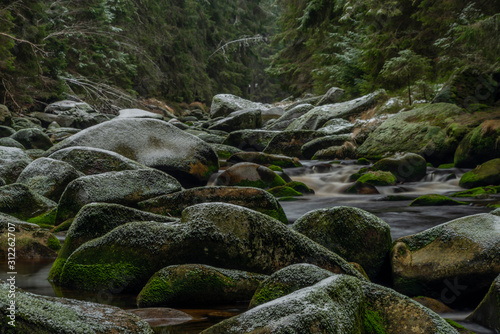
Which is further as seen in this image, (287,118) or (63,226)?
(287,118)

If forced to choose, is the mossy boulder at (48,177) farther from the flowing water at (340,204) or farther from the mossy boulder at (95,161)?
the flowing water at (340,204)

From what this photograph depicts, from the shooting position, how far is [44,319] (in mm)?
1467

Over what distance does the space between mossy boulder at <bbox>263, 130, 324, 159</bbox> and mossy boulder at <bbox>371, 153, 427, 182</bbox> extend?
3.38 metres

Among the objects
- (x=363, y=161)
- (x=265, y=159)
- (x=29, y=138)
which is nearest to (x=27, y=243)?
(x=265, y=159)

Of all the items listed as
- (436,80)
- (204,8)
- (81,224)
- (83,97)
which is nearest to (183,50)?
(204,8)

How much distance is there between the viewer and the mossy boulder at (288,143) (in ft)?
37.4

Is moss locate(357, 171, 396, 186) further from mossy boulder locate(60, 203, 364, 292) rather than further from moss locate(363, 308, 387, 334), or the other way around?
moss locate(363, 308, 387, 334)

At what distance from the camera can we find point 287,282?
7.46 ft

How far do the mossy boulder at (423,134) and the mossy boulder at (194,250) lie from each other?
22.9ft

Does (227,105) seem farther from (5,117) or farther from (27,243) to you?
(27,243)

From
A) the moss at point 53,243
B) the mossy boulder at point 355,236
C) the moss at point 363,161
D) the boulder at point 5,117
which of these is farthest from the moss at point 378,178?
the boulder at point 5,117

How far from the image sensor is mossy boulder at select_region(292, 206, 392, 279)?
335 centimetres

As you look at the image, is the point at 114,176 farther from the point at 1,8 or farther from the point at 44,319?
the point at 1,8

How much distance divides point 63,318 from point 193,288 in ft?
3.44
